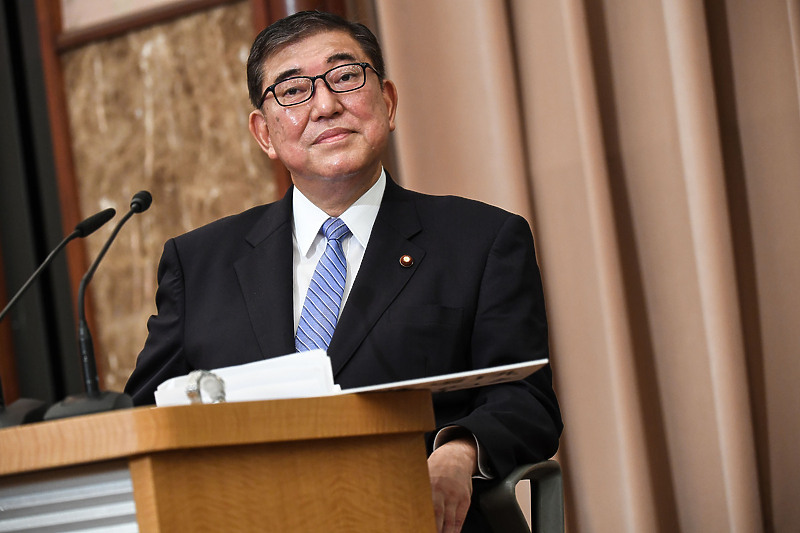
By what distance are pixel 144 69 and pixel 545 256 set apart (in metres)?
1.66

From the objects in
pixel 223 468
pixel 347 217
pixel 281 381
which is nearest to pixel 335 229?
pixel 347 217

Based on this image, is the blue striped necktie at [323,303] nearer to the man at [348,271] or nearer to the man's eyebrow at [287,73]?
the man at [348,271]

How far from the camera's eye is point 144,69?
3461 millimetres

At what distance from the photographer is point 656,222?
273cm

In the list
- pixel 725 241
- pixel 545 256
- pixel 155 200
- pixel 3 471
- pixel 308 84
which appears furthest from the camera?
pixel 155 200

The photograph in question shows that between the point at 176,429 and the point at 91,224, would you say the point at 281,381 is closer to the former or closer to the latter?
the point at 176,429

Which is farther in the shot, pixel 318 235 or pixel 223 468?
pixel 318 235

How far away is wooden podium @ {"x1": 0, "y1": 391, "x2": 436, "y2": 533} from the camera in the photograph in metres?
0.91

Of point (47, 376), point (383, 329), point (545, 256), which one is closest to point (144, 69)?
point (47, 376)

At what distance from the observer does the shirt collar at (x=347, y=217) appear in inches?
78.5

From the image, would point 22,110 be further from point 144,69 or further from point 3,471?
point 3,471

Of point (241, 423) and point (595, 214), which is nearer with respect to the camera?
point (241, 423)

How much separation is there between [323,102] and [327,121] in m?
0.04

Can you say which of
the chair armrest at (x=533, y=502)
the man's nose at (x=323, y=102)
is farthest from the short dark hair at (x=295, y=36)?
the chair armrest at (x=533, y=502)
